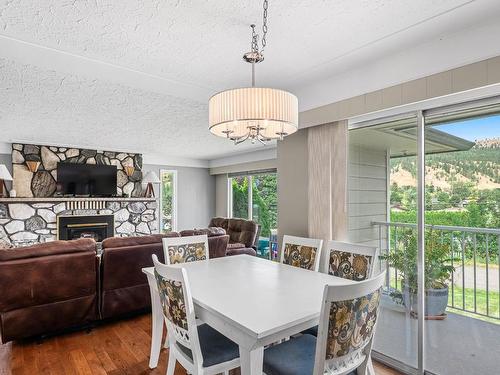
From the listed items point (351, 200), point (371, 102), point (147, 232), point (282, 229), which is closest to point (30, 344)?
point (282, 229)

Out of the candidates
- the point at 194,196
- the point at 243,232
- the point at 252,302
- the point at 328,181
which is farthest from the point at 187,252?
the point at 194,196

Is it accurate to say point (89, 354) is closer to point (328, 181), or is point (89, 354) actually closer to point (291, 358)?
point (291, 358)

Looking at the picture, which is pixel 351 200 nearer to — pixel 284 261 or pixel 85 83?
pixel 284 261

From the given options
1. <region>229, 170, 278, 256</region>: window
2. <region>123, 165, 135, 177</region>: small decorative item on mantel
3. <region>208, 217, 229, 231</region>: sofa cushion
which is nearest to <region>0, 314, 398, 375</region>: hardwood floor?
<region>208, 217, 229, 231</region>: sofa cushion

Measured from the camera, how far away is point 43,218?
19.2 ft

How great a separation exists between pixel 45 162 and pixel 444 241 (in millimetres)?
6569

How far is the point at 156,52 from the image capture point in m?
2.35

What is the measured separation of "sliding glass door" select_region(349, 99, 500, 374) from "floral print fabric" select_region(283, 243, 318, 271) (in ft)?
2.38

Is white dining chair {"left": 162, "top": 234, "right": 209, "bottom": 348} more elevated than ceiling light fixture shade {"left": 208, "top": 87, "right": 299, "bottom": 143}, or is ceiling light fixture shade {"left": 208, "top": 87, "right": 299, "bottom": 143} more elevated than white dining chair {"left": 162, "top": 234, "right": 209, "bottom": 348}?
ceiling light fixture shade {"left": 208, "top": 87, "right": 299, "bottom": 143}

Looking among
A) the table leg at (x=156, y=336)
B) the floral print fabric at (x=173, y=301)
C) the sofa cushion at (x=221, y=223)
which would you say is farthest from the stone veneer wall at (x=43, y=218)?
the floral print fabric at (x=173, y=301)

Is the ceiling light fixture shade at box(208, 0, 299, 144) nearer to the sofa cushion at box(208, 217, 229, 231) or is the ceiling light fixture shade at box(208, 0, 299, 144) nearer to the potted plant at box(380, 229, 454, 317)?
the potted plant at box(380, 229, 454, 317)

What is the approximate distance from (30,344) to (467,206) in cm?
388

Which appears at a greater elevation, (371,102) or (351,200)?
(371,102)

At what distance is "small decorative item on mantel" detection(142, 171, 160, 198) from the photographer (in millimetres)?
6758
